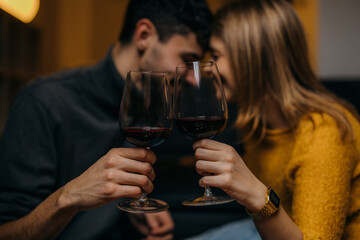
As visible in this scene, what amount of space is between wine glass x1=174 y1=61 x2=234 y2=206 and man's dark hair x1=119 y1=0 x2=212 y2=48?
1.85ft

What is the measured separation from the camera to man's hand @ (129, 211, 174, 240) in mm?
1166

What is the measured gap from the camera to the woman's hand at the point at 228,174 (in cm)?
63

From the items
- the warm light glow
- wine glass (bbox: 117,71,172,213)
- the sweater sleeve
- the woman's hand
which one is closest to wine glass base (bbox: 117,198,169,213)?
wine glass (bbox: 117,71,172,213)

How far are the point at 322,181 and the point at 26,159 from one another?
0.82 meters

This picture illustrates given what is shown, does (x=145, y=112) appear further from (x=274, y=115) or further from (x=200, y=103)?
(x=274, y=115)

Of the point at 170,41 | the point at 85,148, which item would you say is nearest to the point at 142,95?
the point at 85,148

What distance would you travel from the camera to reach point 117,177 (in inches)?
25.2

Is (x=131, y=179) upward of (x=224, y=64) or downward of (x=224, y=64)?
downward

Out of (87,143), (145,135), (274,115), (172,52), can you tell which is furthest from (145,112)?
(172,52)

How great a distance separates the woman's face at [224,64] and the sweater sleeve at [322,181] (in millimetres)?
306

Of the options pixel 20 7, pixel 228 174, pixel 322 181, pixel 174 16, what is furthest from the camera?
pixel 174 16

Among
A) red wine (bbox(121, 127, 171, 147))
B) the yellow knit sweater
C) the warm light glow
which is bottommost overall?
the yellow knit sweater

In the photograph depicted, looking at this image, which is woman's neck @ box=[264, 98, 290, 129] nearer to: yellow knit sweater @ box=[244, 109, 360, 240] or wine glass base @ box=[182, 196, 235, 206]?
yellow knit sweater @ box=[244, 109, 360, 240]

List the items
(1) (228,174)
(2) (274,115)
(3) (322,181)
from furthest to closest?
(2) (274,115) < (3) (322,181) < (1) (228,174)
